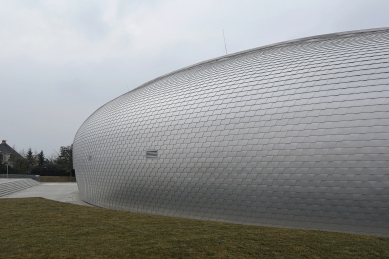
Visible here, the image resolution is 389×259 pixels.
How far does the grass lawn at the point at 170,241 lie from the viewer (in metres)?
6.15

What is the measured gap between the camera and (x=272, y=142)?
9.19 meters

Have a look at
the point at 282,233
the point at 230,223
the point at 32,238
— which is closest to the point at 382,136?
the point at 282,233

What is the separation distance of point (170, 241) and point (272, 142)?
14.6ft

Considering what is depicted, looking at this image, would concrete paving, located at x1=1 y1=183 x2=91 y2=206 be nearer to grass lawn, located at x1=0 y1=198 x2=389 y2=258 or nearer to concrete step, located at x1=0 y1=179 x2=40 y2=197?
concrete step, located at x1=0 y1=179 x2=40 y2=197

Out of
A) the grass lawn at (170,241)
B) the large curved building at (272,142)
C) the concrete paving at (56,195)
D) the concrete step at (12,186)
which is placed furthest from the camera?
the concrete step at (12,186)

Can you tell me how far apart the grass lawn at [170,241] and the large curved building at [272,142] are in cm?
94

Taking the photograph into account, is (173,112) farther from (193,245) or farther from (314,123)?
(193,245)

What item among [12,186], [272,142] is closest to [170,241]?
[272,142]

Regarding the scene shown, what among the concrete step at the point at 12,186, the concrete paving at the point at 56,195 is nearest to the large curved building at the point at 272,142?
the concrete paving at the point at 56,195

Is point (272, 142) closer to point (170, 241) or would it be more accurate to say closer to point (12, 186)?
point (170, 241)

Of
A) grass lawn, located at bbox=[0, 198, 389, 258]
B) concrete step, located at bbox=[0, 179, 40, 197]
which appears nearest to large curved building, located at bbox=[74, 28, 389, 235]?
grass lawn, located at bbox=[0, 198, 389, 258]

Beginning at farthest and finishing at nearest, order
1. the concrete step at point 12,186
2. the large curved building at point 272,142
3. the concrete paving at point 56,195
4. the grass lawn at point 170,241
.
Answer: the concrete step at point 12,186, the concrete paving at point 56,195, the large curved building at point 272,142, the grass lawn at point 170,241

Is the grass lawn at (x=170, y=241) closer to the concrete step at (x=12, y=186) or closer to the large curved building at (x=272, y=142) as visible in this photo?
the large curved building at (x=272, y=142)

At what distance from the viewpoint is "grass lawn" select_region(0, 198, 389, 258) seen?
615 cm
